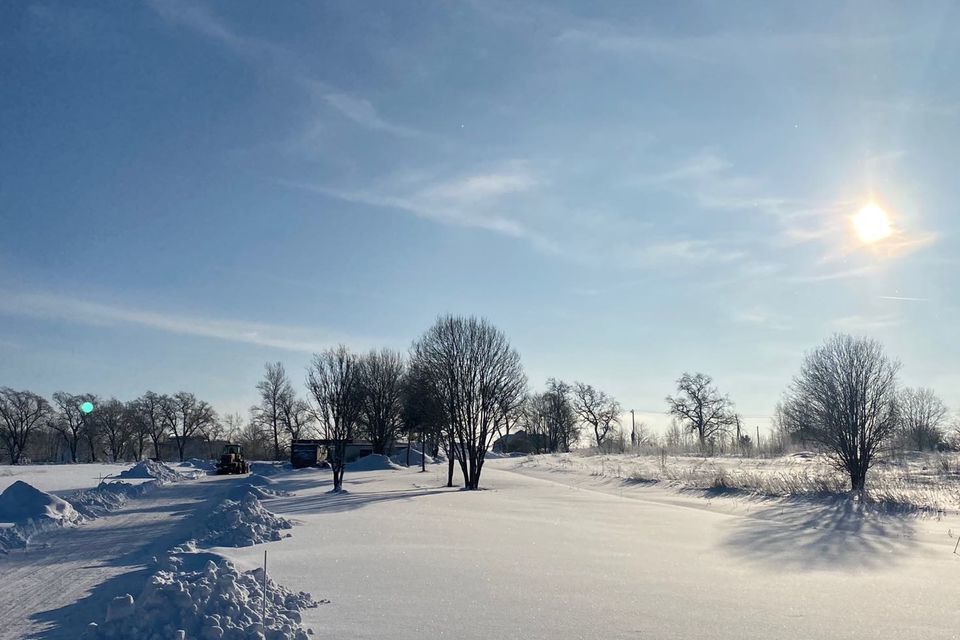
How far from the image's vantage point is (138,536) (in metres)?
16.4

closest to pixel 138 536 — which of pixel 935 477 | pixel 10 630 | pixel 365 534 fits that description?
pixel 365 534

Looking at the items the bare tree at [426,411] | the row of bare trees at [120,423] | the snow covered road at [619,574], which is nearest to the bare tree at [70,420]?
the row of bare trees at [120,423]

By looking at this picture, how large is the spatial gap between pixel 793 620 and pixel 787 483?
19.7 metres

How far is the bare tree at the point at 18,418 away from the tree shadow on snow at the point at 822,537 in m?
102

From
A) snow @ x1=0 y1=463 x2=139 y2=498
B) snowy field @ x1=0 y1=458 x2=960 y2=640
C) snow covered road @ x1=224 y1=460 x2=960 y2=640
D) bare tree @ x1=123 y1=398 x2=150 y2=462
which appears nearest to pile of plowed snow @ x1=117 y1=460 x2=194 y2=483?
snow @ x1=0 y1=463 x2=139 y2=498

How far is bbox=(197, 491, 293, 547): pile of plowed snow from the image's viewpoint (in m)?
13.4

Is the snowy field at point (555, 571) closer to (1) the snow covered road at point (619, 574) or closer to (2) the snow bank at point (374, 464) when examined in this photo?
(1) the snow covered road at point (619, 574)

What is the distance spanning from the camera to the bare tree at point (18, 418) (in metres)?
93.8

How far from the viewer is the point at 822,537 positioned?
15.0m

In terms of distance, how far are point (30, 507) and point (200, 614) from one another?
16019mm

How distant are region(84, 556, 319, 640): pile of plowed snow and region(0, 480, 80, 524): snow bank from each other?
1353cm

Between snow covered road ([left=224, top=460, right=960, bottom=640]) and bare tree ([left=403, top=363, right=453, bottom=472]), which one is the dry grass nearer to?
snow covered road ([left=224, top=460, right=960, bottom=640])

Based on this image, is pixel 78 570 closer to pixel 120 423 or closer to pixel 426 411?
pixel 426 411

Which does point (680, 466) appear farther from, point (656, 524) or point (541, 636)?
point (541, 636)
